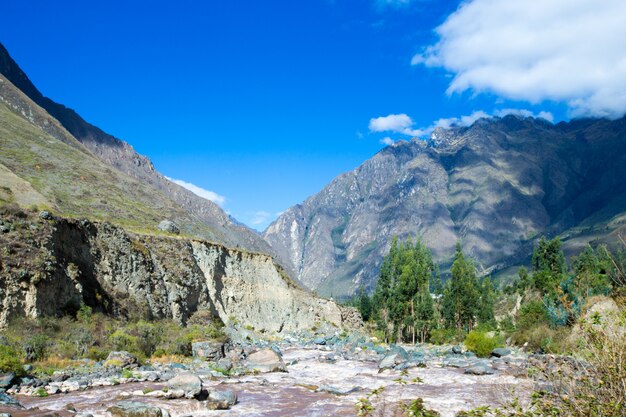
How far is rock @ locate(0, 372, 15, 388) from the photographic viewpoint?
24.5m

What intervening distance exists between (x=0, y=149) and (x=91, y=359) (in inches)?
2784

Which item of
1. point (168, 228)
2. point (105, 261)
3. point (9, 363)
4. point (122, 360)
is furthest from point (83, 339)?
point (168, 228)

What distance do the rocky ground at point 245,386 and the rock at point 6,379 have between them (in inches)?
2.2

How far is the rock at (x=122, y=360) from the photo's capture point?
32.7 m

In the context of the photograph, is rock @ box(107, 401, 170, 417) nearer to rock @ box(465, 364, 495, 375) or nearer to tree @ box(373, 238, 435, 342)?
rock @ box(465, 364, 495, 375)

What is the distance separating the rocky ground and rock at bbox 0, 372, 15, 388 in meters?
A: 0.06

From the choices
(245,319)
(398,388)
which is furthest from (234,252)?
(398,388)

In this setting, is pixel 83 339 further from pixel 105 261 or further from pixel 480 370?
pixel 480 370

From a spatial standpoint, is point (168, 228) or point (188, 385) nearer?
point (188, 385)

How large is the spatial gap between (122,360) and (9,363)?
8.27 meters

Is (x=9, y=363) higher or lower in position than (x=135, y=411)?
higher

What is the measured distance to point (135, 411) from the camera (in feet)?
65.9

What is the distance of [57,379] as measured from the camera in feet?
89.5

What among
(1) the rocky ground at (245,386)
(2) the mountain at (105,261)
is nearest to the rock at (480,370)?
(1) the rocky ground at (245,386)
